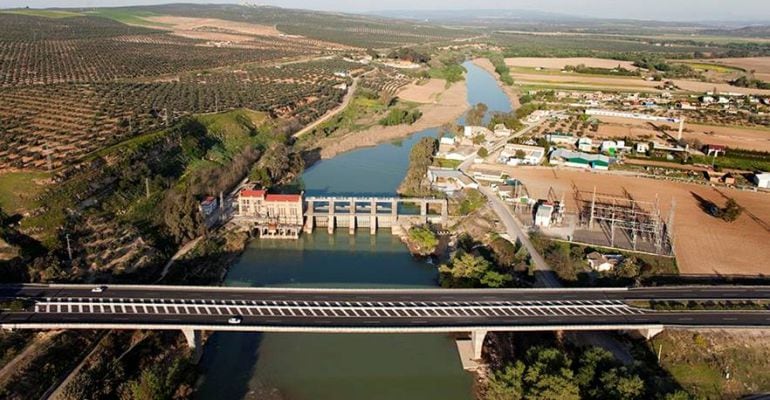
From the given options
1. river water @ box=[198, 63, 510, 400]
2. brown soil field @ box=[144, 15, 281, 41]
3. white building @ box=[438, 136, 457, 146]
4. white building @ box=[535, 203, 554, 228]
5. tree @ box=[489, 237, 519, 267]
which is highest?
brown soil field @ box=[144, 15, 281, 41]

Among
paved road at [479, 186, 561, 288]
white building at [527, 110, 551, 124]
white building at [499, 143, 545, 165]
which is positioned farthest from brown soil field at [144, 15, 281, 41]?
paved road at [479, 186, 561, 288]

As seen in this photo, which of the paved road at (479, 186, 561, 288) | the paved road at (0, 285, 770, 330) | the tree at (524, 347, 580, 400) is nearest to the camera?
the tree at (524, 347, 580, 400)

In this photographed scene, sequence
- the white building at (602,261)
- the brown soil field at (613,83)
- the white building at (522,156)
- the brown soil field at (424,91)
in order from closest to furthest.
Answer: the white building at (602,261)
the white building at (522,156)
the brown soil field at (613,83)
the brown soil field at (424,91)

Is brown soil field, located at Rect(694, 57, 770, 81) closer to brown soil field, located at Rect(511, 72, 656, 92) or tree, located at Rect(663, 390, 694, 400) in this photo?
brown soil field, located at Rect(511, 72, 656, 92)

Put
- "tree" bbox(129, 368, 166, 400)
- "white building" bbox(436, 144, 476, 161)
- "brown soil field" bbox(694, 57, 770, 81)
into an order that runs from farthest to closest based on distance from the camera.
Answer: "brown soil field" bbox(694, 57, 770, 81) < "white building" bbox(436, 144, 476, 161) < "tree" bbox(129, 368, 166, 400)

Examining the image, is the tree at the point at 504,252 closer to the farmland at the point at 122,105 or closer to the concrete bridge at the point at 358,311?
the concrete bridge at the point at 358,311

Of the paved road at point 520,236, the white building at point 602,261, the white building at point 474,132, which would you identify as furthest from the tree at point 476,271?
the white building at point 474,132

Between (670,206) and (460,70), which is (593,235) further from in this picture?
(460,70)

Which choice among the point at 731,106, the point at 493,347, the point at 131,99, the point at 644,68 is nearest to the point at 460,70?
the point at 644,68
